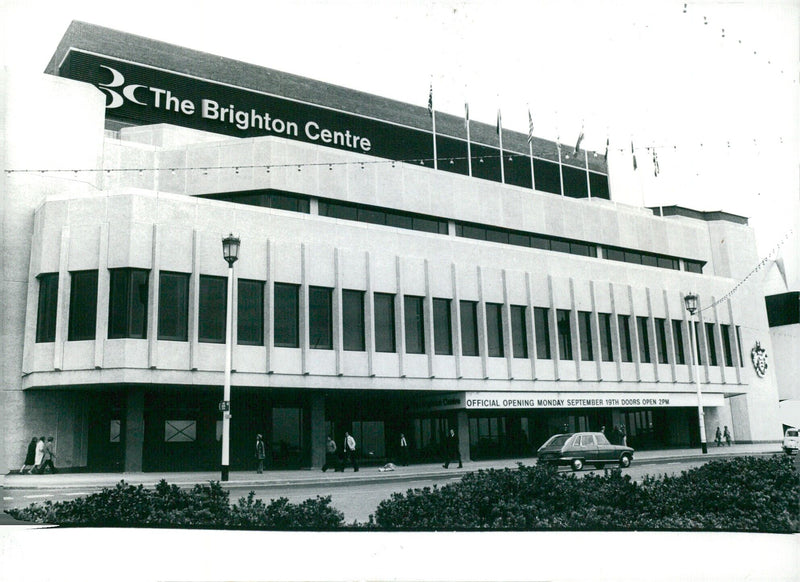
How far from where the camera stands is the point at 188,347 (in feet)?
96.0

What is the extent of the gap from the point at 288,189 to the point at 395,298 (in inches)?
274

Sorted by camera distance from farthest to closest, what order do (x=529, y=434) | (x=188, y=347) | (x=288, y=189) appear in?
(x=529, y=434), (x=288, y=189), (x=188, y=347)

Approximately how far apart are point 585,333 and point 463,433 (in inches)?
390

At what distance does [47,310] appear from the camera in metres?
29.2


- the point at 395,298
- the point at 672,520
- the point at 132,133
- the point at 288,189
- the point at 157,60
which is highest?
the point at 157,60

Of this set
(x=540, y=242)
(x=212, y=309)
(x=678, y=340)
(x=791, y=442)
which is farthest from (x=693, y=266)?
(x=212, y=309)

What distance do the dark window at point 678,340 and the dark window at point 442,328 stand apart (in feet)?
55.1

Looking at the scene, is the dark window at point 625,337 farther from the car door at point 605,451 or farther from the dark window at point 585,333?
the car door at point 605,451

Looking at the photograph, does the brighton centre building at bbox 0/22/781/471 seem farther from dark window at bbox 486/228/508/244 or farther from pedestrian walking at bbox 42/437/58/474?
pedestrian walking at bbox 42/437/58/474

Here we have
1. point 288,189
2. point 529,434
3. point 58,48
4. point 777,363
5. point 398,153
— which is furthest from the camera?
point 777,363

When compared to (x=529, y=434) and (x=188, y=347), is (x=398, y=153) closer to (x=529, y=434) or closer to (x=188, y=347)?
(x=529, y=434)

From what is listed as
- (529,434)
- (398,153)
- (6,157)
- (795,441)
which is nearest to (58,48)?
(6,157)

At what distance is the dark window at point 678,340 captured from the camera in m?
46.5

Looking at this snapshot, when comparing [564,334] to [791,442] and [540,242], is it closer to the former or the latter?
[540,242]
